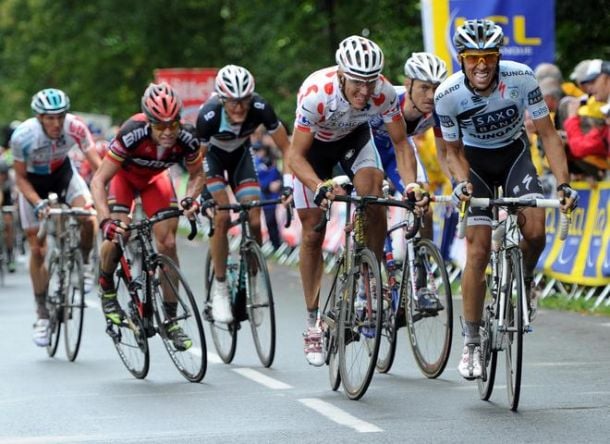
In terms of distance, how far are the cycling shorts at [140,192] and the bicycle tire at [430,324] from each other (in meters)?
2.10

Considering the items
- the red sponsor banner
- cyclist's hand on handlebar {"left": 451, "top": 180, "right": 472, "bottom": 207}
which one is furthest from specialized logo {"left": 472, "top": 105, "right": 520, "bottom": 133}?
the red sponsor banner

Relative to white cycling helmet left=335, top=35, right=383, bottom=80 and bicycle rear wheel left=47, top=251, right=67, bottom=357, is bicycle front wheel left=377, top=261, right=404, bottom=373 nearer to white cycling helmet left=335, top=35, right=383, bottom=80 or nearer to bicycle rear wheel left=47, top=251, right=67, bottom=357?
white cycling helmet left=335, top=35, right=383, bottom=80

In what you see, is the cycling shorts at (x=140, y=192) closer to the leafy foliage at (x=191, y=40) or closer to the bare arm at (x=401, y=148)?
the bare arm at (x=401, y=148)

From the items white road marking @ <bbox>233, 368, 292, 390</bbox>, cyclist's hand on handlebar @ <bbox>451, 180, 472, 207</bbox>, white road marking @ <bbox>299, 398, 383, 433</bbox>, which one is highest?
cyclist's hand on handlebar @ <bbox>451, 180, 472, 207</bbox>

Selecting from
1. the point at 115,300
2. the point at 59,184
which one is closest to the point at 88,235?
the point at 59,184

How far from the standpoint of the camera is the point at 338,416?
8.55 meters

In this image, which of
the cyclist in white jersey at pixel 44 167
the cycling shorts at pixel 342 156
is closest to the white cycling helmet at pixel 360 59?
the cycling shorts at pixel 342 156

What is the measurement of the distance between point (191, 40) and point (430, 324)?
107ft

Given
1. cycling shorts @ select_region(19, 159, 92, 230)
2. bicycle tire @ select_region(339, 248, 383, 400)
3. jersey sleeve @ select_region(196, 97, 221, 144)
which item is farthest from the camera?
cycling shorts @ select_region(19, 159, 92, 230)

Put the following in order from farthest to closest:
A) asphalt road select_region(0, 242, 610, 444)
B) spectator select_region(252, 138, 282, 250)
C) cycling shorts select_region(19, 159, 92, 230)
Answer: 1. spectator select_region(252, 138, 282, 250)
2. cycling shorts select_region(19, 159, 92, 230)
3. asphalt road select_region(0, 242, 610, 444)

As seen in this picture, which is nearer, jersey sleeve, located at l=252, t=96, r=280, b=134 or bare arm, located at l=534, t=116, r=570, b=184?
bare arm, located at l=534, t=116, r=570, b=184

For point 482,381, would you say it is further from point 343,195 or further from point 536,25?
point 536,25

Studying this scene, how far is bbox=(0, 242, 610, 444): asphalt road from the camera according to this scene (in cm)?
805

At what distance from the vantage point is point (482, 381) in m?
8.98
